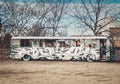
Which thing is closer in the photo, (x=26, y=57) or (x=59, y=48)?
(x=59, y=48)

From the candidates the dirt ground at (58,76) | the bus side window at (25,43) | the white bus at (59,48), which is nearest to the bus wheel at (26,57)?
the white bus at (59,48)

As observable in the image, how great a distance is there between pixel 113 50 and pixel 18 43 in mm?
11375

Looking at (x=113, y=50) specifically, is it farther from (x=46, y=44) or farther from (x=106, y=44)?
(x=46, y=44)

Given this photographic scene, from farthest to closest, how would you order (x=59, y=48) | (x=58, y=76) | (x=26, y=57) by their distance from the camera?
(x=26, y=57)
(x=59, y=48)
(x=58, y=76)

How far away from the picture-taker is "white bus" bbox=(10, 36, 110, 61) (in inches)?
1351

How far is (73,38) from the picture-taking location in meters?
34.8

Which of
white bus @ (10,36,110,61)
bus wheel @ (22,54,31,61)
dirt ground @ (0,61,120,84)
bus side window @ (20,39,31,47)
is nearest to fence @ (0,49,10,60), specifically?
white bus @ (10,36,110,61)

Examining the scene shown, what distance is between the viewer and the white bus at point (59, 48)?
3432 centimetres

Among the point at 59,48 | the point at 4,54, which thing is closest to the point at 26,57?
the point at 59,48

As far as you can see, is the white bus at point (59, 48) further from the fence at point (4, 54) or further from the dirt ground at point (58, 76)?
the dirt ground at point (58, 76)

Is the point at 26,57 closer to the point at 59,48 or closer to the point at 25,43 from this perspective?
the point at 25,43

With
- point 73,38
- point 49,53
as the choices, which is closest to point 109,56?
point 73,38

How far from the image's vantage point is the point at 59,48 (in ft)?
114

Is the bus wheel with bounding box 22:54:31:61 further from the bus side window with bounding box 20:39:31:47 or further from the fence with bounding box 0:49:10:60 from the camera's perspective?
the fence with bounding box 0:49:10:60
